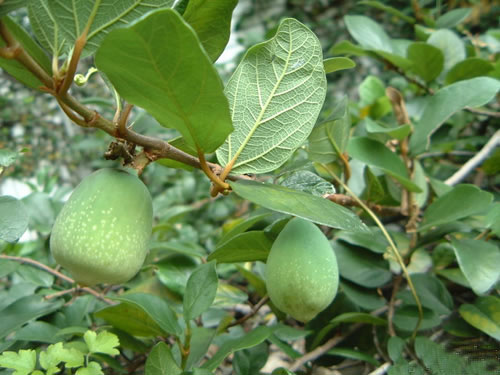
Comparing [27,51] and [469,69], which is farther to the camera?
[469,69]

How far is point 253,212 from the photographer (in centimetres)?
71

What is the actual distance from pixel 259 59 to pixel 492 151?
2.34ft

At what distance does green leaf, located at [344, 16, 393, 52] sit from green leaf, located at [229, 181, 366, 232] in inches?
28.2

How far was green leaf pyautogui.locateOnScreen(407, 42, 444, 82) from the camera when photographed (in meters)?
0.95

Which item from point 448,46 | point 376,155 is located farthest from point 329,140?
point 448,46

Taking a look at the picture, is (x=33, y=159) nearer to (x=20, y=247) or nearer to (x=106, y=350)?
(x=20, y=247)

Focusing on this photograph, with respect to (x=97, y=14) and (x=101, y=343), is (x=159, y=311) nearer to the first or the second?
(x=101, y=343)

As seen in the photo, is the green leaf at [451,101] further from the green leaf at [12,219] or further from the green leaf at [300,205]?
the green leaf at [12,219]

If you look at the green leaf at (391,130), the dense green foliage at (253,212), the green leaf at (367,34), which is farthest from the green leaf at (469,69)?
the green leaf at (391,130)

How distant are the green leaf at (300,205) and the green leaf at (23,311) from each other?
379 millimetres

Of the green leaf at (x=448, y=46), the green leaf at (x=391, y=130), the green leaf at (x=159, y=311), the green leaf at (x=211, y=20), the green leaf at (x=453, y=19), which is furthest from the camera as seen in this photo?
the green leaf at (x=453, y=19)

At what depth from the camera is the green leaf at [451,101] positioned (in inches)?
27.6

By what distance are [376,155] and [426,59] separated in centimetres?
38

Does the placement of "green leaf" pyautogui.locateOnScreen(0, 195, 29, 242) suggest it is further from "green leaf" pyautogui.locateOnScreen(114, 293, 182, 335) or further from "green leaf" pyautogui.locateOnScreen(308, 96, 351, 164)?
"green leaf" pyautogui.locateOnScreen(308, 96, 351, 164)
